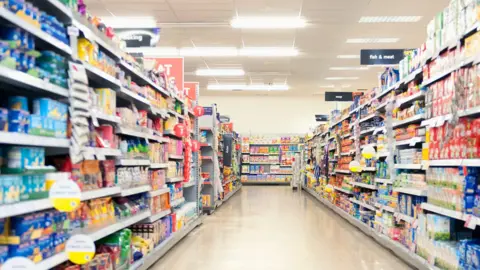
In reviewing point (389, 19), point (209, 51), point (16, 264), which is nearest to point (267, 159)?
point (209, 51)

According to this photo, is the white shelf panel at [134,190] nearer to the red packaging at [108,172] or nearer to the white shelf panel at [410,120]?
the red packaging at [108,172]

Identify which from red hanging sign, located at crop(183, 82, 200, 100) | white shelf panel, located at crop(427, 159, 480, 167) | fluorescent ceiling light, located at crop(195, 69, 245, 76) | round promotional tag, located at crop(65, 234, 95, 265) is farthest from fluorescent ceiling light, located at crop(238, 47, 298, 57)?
round promotional tag, located at crop(65, 234, 95, 265)

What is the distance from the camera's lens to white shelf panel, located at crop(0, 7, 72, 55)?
7.39 ft

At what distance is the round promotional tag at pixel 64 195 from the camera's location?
2355mm

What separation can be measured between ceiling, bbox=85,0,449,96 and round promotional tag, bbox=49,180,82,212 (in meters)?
6.85

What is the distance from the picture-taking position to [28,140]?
8.06 feet

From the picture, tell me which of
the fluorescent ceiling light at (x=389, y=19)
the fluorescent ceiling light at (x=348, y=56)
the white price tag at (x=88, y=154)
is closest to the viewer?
the white price tag at (x=88, y=154)

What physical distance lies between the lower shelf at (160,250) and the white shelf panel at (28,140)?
1673 mm

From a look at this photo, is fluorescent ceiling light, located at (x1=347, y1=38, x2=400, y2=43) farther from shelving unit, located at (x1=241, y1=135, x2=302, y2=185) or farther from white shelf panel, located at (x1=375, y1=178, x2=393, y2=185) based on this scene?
shelving unit, located at (x1=241, y1=135, x2=302, y2=185)

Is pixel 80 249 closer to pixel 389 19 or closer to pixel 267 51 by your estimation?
pixel 389 19

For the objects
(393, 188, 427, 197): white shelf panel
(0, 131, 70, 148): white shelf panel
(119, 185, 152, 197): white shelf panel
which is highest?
(0, 131, 70, 148): white shelf panel

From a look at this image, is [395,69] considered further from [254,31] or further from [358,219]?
[254,31]

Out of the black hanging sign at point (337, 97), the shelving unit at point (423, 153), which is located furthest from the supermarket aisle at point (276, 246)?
the black hanging sign at point (337, 97)

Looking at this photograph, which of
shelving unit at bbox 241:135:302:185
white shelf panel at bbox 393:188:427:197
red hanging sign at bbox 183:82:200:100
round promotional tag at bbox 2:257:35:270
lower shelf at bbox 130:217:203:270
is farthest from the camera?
shelving unit at bbox 241:135:302:185
